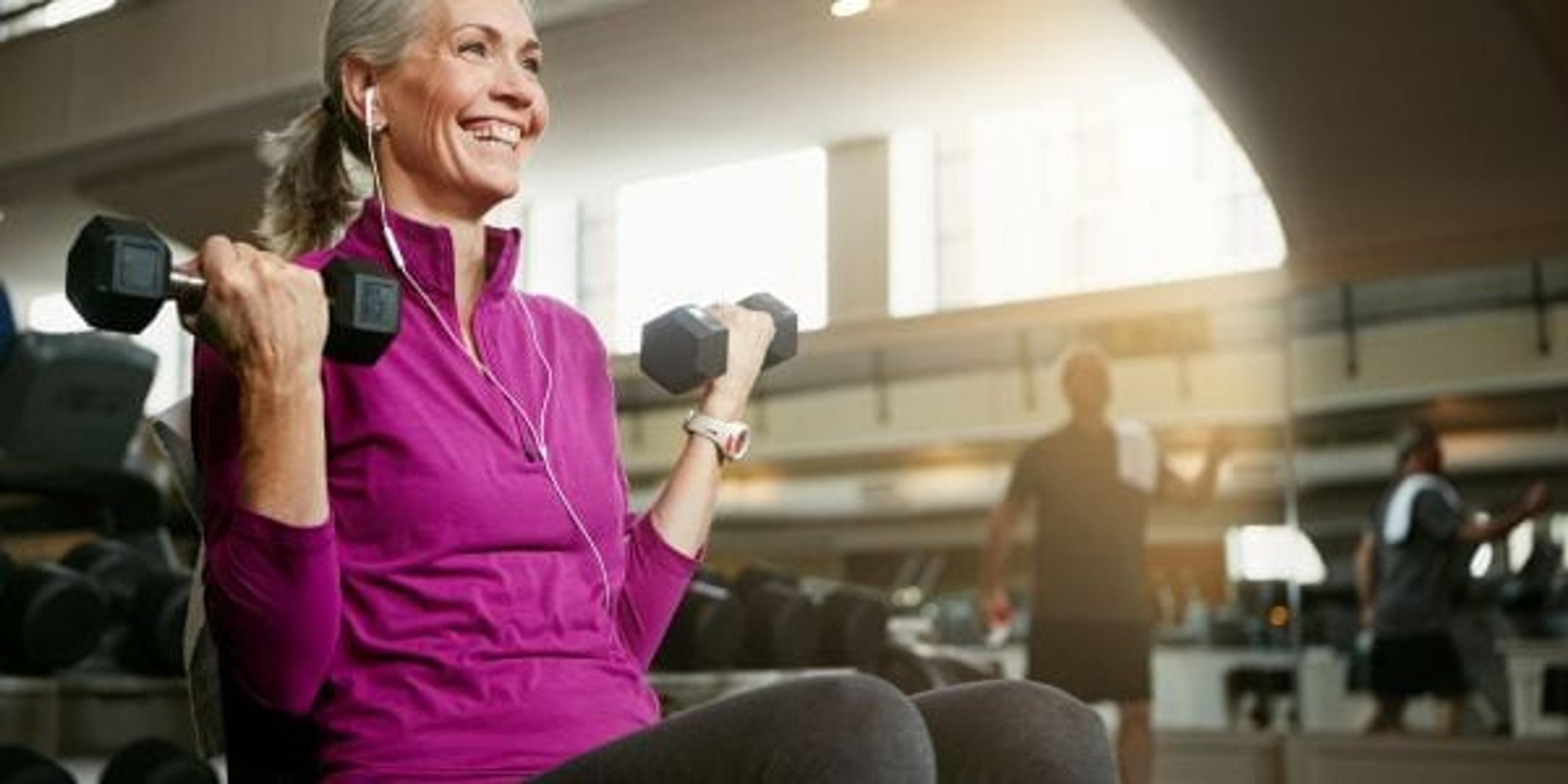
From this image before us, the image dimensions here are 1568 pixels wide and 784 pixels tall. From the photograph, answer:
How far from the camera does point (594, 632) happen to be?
1069 mm

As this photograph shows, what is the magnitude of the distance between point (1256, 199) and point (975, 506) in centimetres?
142

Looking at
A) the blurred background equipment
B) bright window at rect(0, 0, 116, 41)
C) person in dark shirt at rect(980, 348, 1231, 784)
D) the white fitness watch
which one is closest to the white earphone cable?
the white fitness watch

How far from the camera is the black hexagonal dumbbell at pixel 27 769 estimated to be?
2.19 m

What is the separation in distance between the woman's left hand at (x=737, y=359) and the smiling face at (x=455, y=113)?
0.65ft

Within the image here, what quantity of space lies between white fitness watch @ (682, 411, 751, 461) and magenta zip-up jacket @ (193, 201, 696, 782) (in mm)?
140

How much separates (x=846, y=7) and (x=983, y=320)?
2.53 meters

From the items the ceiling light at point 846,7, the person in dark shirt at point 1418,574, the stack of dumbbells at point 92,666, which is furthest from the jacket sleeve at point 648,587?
the person in dark shirt at point 1418,574

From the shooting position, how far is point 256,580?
35.8 inches

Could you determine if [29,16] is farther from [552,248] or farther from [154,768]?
[552,248]

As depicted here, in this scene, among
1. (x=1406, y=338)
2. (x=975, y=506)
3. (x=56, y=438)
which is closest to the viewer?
(x=56, y=438)

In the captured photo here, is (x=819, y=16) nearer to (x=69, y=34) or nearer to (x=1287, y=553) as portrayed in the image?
(x=69, y=34)

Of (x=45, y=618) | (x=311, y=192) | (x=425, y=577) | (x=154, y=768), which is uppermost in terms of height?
(x=311, y=192)

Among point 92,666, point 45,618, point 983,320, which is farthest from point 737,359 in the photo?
point 983,320

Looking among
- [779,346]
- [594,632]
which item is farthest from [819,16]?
[594,632]
